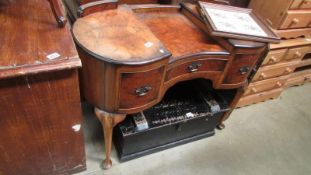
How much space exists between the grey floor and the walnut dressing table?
21 centimetres

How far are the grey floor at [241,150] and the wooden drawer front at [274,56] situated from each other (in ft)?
1.62

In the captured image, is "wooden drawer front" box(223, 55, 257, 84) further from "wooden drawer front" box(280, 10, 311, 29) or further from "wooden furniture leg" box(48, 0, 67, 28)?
"wooden furniture leg" box(48, 0, 67, 28)

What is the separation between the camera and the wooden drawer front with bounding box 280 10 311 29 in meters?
1.56

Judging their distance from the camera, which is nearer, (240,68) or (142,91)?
(142,91)

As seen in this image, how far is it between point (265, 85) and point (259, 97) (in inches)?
5.9

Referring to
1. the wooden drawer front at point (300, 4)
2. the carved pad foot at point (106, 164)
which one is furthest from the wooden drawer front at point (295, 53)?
the carved pad foot at point (106, 164)

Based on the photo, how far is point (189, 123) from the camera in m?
1.52

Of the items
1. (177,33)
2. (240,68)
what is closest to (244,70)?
(240,68)

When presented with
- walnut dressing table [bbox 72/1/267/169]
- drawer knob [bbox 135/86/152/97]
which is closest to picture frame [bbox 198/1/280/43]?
walnut dressing table [bbox 72/1/267/169]

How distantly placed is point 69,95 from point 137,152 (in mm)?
716

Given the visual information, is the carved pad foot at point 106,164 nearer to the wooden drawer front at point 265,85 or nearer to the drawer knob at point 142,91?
the drawer knob at point 142,91

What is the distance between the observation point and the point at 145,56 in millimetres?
967

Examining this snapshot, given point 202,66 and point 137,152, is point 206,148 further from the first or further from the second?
point 202,66

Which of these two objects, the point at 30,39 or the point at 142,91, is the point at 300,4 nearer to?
the point at 142,91
